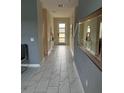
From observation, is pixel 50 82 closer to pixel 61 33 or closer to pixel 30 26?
pixel 30 26

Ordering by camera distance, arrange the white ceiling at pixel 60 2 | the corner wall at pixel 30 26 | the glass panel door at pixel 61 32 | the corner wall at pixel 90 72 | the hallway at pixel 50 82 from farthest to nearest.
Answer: the glass panel door at pixel 61 32 → the white ceiling at pixel 60 2 → the corner wall at pixel 30 26 → the hallway at pixel 50 82 → the corner wall at pixel 90 72

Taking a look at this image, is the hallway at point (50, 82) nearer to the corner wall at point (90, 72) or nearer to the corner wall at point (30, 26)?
the corner wall at point (90, 72)

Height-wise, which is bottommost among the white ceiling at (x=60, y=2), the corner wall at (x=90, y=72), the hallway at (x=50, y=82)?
the hallway at (x=50, y=82)

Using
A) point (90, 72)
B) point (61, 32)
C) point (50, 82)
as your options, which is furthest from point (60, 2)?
point (61, 32)

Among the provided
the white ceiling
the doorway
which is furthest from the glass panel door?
the white ceiling

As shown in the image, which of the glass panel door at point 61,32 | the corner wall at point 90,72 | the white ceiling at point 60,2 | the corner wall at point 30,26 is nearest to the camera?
the corner wall at point 90,72

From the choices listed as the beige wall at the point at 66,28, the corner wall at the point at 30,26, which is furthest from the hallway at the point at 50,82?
the beige wall at the point at 66,28

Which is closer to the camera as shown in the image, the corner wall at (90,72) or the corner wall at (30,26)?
the corner wall at (90,72)
